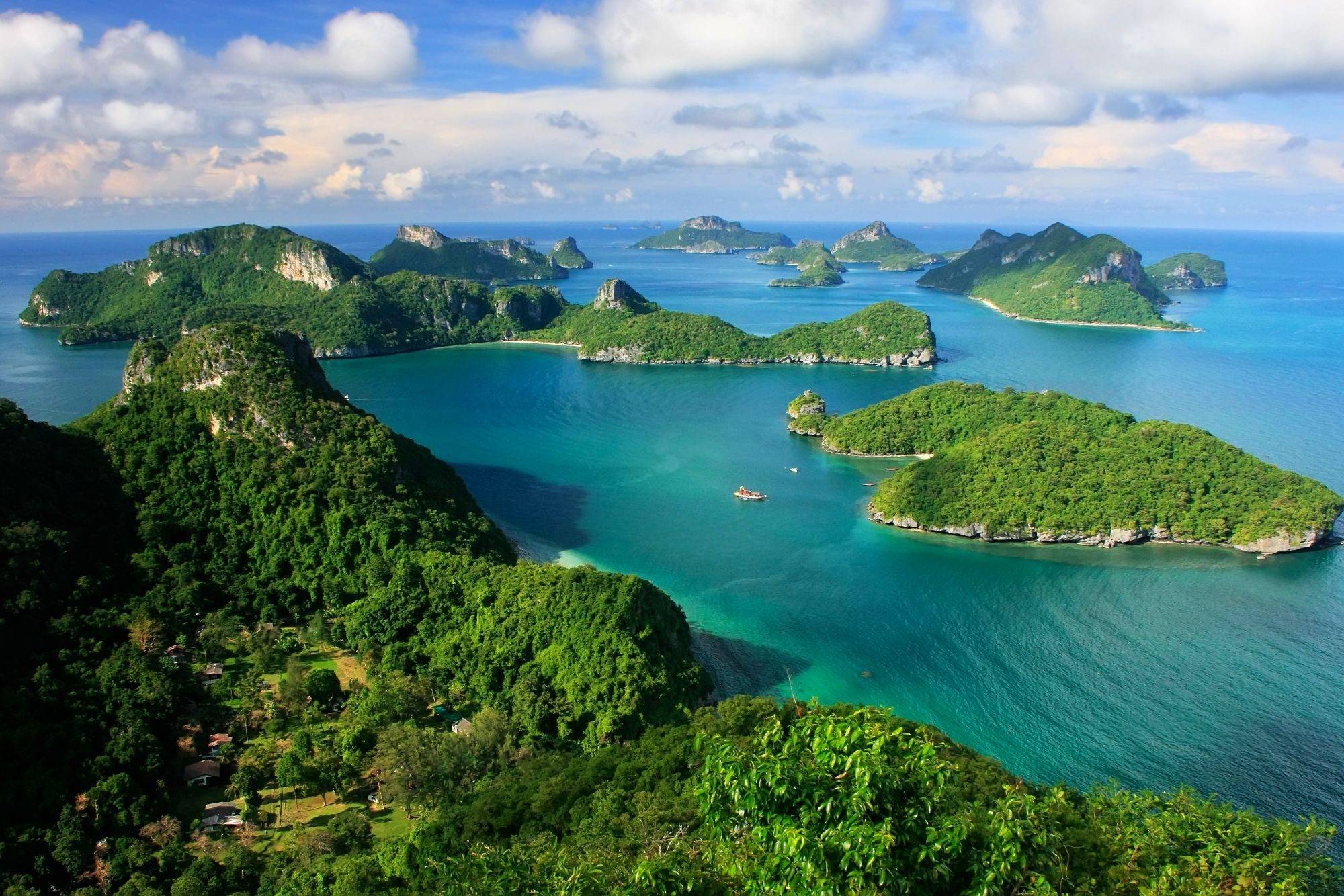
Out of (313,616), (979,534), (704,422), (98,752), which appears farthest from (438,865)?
(704,422)

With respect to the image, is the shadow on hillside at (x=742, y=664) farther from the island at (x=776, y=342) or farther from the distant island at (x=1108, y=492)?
the island at (x=776, y=342)

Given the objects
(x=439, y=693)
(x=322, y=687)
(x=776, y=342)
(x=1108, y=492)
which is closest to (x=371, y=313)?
(x=776, y=342)

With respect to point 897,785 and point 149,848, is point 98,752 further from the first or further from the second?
point 897,785

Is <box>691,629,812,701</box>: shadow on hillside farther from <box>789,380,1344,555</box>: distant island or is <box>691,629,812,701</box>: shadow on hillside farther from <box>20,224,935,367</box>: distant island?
<box>20,224,935,367</box>: distant island

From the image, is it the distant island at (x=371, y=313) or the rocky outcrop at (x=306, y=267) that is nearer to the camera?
the distant island at (x=371, y=313)

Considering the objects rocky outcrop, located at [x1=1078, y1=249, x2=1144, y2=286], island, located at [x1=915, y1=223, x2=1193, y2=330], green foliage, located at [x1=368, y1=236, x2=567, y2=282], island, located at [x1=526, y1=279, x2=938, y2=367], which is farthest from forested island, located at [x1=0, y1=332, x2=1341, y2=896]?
green foliage, located at [x1=368, y1=236, x2=567, y2=282]

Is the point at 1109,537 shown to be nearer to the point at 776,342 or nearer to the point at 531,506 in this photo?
the point at 531,506

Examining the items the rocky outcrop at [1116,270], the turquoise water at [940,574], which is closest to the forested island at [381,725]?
the turquoise water at [940,574]

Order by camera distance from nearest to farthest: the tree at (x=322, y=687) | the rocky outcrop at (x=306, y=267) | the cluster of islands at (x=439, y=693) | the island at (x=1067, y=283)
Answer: the cluster of islands at (x=439, y=693) → the tree at (x=322, y=687) → the rocky outcrop at (x=306, y=267) → the island at (x=1067, y=283)
